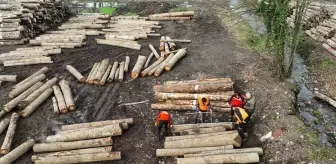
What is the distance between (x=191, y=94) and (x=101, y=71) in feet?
18.2

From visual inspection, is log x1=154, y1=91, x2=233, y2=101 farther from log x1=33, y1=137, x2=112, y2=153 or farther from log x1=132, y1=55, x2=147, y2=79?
log x1=33, y1=137, x2=112, y2=153

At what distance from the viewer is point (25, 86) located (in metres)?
16.2

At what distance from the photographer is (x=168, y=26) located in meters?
25.4

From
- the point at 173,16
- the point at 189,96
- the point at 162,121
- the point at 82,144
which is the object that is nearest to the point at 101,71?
the point at 189,96

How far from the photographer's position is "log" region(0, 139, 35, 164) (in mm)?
11711

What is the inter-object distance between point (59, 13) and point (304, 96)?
19.2 metres

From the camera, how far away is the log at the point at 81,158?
38.0 feet

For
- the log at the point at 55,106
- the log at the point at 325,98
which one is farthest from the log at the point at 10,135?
the log at the point at 325,98

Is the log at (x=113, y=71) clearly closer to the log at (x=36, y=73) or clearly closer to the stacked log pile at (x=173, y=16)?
the log at (x=36, y=73)

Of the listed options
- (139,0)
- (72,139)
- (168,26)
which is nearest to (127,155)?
(72,139)

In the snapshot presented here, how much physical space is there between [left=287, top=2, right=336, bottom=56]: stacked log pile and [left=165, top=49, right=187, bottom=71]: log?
22.6 ft

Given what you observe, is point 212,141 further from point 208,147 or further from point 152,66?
point 152,66

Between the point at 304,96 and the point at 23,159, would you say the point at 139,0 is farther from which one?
the point at 23,159

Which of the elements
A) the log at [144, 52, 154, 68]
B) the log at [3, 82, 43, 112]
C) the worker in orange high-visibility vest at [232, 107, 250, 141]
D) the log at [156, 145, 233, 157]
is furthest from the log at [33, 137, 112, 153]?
the log at [144, 52, 154, 68]
